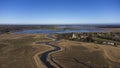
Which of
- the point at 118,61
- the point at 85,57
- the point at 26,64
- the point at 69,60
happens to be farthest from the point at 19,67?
Result: the point at 118,61

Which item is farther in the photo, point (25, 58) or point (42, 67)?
point (25, 58)

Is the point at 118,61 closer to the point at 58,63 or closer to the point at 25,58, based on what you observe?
the point at 58,63

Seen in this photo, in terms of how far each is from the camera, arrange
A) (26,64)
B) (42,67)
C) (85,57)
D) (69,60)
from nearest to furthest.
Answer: (42,67), (26,64), (69,60), (85,57)

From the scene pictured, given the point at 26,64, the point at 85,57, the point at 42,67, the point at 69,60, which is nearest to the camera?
the point at 42,67

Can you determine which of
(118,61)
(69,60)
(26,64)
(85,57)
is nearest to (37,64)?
(26,64)

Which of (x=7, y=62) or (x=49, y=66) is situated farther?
(x=7, y=62)

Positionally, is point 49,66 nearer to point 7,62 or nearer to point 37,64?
point 37,64

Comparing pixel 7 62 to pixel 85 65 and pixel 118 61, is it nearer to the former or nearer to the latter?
pixel 85 65

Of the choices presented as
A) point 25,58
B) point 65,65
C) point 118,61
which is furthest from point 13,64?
point 118,61
